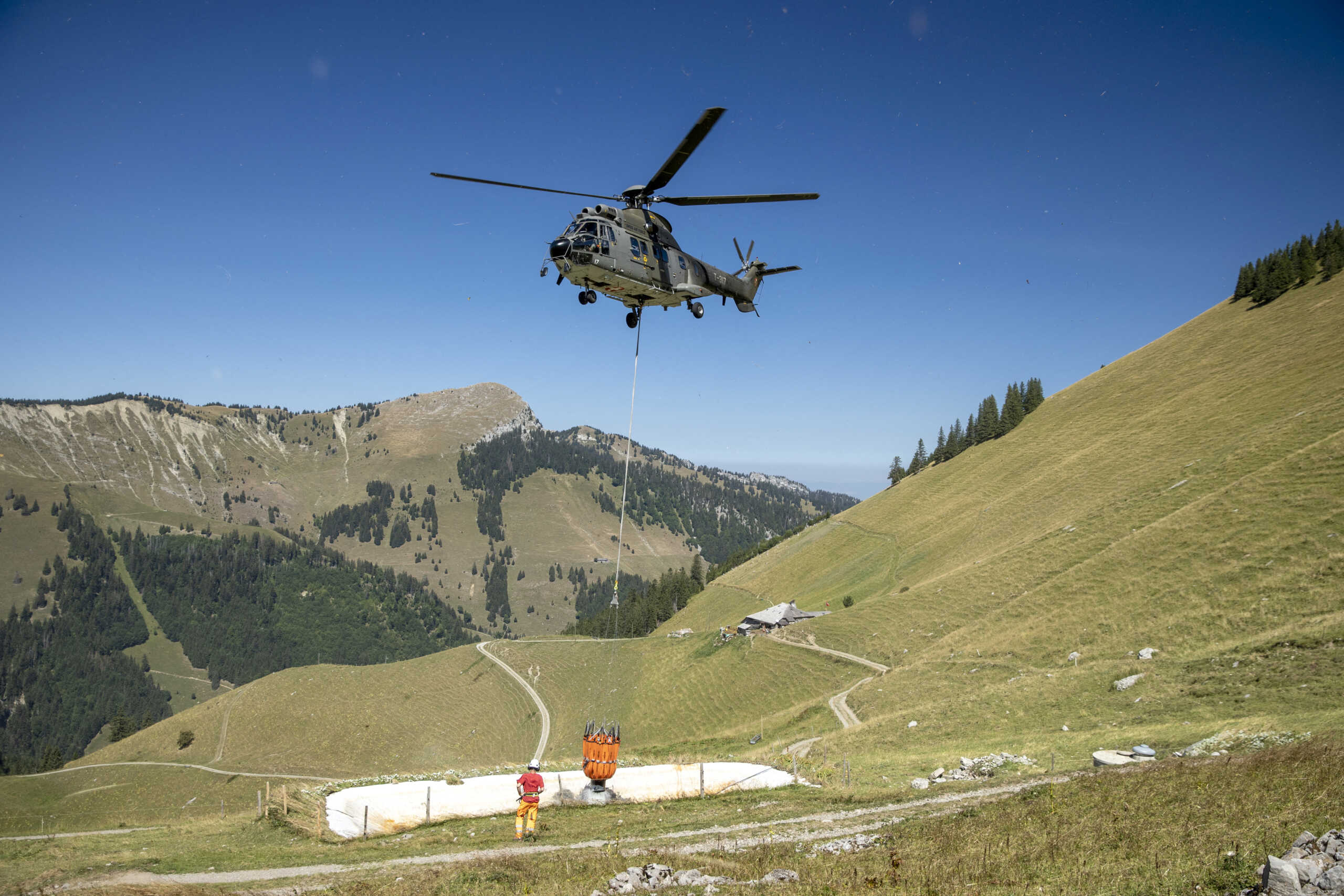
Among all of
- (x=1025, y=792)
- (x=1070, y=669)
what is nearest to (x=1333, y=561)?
(x=1070, y=669)

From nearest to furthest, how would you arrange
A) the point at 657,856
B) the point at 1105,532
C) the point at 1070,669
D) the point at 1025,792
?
the point at 657,856 → the point at 1025,792 → the point at 1070,669 → the point at 1105,532

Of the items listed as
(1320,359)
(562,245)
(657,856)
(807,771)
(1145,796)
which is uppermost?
(1320,359)

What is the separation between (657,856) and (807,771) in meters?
15.5

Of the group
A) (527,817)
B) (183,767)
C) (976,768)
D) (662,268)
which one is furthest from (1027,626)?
(183,767)

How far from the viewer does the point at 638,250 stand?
880 inches

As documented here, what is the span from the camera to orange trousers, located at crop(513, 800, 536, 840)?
19672mm

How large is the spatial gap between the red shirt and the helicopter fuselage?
48.0ft

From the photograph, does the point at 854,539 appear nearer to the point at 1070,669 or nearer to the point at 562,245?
the point at 1070,669

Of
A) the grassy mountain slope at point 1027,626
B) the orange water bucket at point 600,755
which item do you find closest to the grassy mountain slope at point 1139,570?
the grassy mountain slope at point 1027,626

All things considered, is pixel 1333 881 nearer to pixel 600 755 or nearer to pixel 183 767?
pixel 600 755

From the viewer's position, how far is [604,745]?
21344mm

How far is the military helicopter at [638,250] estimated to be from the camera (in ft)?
66.1

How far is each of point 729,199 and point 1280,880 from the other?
18.6m

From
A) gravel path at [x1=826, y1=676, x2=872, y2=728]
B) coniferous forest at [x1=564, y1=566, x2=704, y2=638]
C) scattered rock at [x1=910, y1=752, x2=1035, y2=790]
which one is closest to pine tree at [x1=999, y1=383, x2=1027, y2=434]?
coniferous forest at [x1=564, y1=566, x2=704, y2=638]
